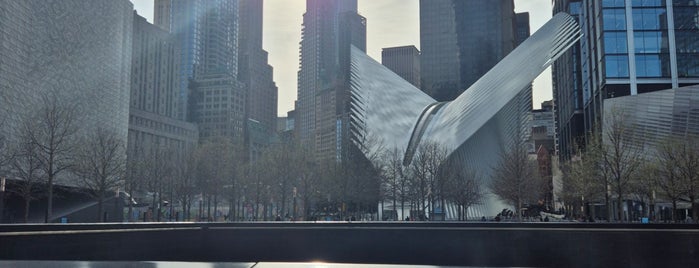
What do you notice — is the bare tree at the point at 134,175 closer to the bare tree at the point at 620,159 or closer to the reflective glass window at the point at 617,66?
the bare tree at the point at 620,159

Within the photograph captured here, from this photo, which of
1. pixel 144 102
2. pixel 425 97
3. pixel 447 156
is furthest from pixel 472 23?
pixel 447 156

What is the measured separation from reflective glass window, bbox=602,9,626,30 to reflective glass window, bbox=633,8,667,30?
132 centimetres

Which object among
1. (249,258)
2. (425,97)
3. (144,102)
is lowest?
(249,258)

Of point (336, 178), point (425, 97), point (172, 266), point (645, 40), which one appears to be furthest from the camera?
point (425, 97)

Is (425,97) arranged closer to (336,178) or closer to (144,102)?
(336,178)

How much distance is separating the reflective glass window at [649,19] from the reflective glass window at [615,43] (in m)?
1.91

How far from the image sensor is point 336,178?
189 ft

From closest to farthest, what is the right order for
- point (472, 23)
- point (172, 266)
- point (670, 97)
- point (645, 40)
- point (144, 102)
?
point (172, 266), point (670, 97), point (645, 40), point (144, 102), point (472, 23)

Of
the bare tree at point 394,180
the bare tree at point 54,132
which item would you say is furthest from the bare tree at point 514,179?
the bare tree at point 54,132

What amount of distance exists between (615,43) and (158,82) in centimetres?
12301

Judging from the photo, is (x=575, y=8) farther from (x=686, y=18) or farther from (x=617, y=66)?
(x=617, y=66)

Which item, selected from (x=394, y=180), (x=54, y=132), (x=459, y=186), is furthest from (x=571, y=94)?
(x=54, y=132)

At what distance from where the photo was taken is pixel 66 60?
51.2 metres

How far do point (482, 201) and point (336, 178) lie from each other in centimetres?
2248
